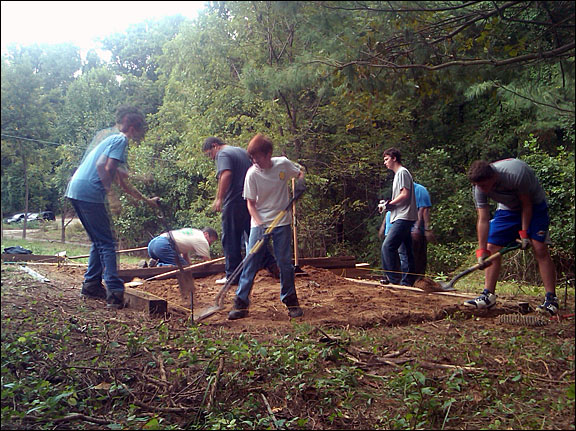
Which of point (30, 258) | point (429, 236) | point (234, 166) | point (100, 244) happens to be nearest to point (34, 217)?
point (30, 258)

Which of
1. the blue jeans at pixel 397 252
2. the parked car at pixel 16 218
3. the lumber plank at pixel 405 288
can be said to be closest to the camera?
the parked car at pixel 16 218

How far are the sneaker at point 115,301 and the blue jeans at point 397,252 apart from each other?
8.67 ft

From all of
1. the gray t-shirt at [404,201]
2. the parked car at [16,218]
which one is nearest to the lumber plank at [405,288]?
the gray t-shirt at [404,201]

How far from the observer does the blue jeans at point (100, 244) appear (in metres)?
3.60

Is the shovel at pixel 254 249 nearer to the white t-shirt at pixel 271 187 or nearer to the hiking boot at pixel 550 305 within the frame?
the white t-shirt at pixel 271 187

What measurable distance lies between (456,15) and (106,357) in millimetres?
2808

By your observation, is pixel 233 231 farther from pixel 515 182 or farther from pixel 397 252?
pixel 515 182

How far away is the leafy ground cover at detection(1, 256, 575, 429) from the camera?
2.43 metres

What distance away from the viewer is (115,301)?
429 cm

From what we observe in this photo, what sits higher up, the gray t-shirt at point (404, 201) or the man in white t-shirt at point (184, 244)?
the gray t-shirt at point (404, 201)

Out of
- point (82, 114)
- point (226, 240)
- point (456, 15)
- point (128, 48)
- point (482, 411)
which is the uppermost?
point (456, 15)

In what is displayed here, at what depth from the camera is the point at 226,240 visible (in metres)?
5.09

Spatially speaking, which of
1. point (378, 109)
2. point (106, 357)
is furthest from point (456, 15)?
point (106, 357)

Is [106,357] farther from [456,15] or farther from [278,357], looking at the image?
[456,15]
